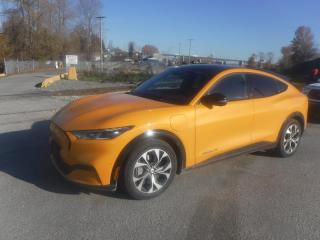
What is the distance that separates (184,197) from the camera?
4.51m

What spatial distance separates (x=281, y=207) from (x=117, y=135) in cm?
206

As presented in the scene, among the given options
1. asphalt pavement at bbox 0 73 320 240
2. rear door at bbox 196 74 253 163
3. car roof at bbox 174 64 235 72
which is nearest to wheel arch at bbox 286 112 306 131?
asphalt pavement at bbox 0 73 320 240

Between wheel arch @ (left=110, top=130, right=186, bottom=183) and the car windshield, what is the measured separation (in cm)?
56

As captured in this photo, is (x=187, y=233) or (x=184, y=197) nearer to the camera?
(x=187, y=233)

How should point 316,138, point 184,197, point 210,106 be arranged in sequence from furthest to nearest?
point 316,138 → point 210,106 → point 184,197

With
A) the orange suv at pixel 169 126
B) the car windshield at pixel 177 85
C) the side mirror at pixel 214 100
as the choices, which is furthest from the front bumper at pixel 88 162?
the side mirror at pixel 214 100

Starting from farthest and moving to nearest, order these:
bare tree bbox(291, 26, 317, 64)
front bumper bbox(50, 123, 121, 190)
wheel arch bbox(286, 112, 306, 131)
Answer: bare tree bbox(291, 26, 317, 64), wheel arch bbox(286, 112, 306, 131), front bumper bbox(50, 123, 121, 190)

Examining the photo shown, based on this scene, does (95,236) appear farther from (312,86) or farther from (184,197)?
(312,86)

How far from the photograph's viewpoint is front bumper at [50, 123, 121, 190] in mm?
4055

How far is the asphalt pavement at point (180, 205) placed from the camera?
3682 millimetres

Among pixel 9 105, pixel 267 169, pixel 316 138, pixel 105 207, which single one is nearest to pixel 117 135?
pixel 105 207

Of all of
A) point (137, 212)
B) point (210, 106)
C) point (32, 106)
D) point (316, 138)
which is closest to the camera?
point (137, 212)

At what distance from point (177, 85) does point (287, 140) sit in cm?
225

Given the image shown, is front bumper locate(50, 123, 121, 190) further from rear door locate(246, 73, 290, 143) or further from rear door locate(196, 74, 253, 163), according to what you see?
rear door locate(246, 73, 290, 143)
